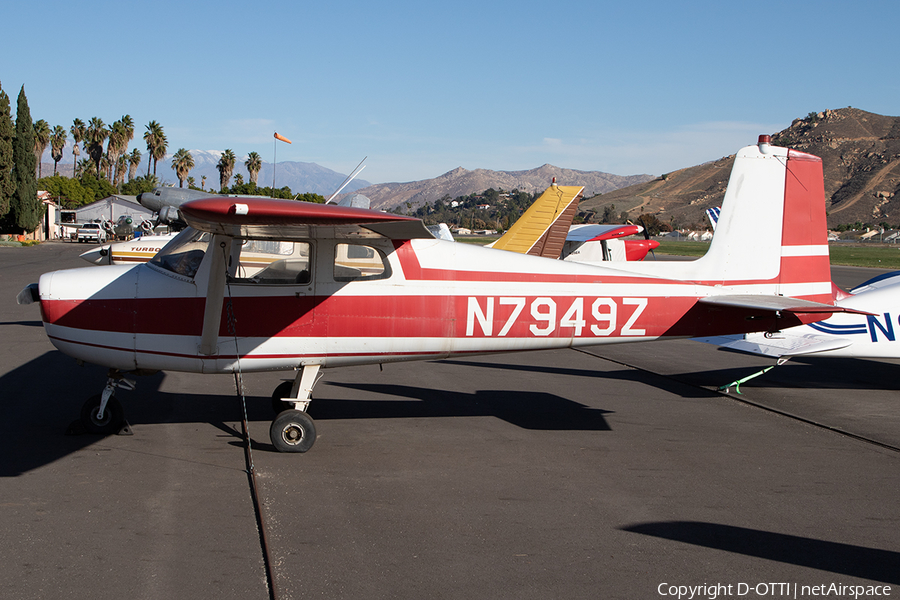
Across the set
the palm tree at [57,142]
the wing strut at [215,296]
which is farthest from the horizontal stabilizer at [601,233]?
the palm tree at [57,142]

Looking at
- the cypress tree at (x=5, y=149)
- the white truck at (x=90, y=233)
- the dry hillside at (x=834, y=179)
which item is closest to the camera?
the cypress tree at (x=5, y=149)

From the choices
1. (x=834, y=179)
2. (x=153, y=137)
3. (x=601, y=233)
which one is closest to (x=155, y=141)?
(x=153, y=137)

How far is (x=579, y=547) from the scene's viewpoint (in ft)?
13.7

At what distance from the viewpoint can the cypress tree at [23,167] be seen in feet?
161

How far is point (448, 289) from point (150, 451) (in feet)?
9.90

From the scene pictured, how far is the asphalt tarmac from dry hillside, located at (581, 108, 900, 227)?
104m

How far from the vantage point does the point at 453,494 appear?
16.6 feet

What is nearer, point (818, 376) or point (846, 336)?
point (846, 336)

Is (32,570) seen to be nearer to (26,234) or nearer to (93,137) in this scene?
(26,234)

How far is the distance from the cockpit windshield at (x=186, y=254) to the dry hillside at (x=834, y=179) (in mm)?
106860

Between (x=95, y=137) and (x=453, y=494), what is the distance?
106m

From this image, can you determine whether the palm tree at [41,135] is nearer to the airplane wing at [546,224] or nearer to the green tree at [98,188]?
the green tree at [98,188]

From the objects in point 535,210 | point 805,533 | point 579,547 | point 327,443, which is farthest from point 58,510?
point 535,210

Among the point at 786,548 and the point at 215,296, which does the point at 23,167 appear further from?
the point at 786,548
